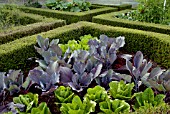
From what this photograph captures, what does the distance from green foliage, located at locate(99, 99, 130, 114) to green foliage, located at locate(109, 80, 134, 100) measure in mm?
139

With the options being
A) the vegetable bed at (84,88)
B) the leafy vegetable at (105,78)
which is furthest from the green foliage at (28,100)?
the leafy vegetable at (105,78)

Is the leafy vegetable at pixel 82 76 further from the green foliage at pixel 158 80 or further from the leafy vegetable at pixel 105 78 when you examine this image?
the green foliage at pixel 158 80

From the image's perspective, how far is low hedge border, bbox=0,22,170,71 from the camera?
135 inches

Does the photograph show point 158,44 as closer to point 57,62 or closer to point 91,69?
point 91,69

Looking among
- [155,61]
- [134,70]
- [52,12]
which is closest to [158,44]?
[155,61]

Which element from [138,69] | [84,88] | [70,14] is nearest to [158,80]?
[138,69]

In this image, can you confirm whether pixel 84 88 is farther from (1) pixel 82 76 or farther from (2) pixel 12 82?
(2) pixel 12 82

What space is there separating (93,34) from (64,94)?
2274mm

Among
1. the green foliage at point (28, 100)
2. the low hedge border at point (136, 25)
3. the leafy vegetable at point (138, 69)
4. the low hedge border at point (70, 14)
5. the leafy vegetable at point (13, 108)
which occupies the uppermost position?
the low hedge border at point (70, 14)

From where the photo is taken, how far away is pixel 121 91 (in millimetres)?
2525

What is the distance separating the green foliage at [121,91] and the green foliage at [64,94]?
1.34ft

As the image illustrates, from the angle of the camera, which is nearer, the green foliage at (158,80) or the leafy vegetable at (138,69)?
the green foliage at (158,80)

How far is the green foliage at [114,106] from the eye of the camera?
7.48ft

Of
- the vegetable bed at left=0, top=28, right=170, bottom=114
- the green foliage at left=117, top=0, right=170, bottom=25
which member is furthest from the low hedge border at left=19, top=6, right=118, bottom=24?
the vegetable bed at left=0, top=28, right=170, bottom=114
